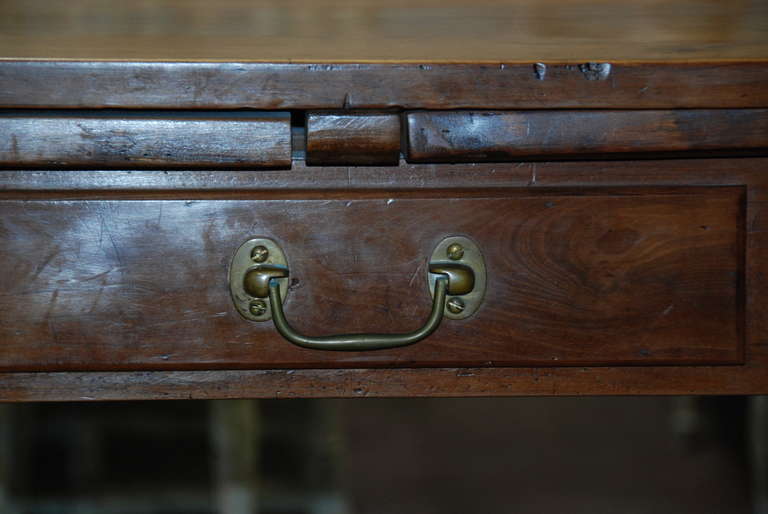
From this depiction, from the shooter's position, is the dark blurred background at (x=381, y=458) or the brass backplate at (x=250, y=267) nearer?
the brass backplate at (x=250, y=267)

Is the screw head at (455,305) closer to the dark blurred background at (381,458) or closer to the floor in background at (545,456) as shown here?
the dark blurred background at (381,458)

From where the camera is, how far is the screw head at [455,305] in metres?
0.47

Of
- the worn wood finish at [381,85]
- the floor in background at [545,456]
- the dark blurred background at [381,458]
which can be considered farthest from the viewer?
the floor in background at [545,456]

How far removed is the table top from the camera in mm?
454

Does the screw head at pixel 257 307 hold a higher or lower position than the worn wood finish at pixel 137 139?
lower

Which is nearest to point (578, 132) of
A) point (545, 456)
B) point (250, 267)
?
point (250, 267)

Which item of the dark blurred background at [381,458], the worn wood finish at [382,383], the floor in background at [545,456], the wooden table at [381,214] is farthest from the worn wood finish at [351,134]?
the floor in background at [545,456]

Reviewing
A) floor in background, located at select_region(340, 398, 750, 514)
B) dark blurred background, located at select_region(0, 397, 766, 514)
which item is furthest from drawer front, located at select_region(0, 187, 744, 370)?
floor in background, located at select_region(340, 398, 750, 514)

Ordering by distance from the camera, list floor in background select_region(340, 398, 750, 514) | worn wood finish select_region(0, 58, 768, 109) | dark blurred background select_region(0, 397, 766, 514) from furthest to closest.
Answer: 1. floor in background select_region(340, 398, 750, 514)
2. dark blurred background select_region(0, 397, 766, 514)
3. worn wood finish select_region(0, 58, 768, 109)

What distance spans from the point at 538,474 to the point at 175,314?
154 cm

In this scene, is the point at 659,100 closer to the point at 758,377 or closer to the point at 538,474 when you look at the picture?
the point at 758,377

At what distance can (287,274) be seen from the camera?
1.52 ft

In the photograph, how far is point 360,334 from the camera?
0.46 meters

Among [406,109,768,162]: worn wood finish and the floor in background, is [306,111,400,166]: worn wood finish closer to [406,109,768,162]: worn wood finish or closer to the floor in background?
[406,109,768,162]: worn wood finish
